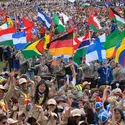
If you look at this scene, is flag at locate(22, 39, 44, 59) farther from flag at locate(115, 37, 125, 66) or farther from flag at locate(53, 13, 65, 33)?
flag at locate(53, 13, 65, 33)

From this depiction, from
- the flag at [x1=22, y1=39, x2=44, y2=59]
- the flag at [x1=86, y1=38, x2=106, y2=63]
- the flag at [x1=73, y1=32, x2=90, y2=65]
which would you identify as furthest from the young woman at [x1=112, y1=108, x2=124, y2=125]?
the flag at [x1=22, y1=39, x2=44, y2=59]

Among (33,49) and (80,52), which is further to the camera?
(33,49)

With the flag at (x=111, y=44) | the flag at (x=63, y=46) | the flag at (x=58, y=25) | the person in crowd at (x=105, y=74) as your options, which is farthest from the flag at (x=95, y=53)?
the flag at (x=58, y=25)

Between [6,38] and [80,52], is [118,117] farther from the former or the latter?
[6,38]

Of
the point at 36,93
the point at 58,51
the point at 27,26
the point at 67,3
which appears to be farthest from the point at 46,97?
the point at 67,3

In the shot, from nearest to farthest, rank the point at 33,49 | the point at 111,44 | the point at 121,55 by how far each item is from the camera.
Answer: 1. the point at 121,55
2. the point at 111,44
3. the point at 33,49

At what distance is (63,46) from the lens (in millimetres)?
14945

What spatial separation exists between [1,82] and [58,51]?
121 inches

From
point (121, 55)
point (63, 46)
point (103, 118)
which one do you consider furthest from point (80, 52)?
point (103, 118)

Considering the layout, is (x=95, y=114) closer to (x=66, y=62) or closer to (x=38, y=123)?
(x=38, y=123)

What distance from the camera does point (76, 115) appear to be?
9.29 meters

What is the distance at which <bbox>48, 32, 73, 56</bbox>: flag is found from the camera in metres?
14.9

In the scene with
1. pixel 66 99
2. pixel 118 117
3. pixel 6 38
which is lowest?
pixel 118 117

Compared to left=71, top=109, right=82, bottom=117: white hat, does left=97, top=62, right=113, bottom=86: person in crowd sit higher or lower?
higher
